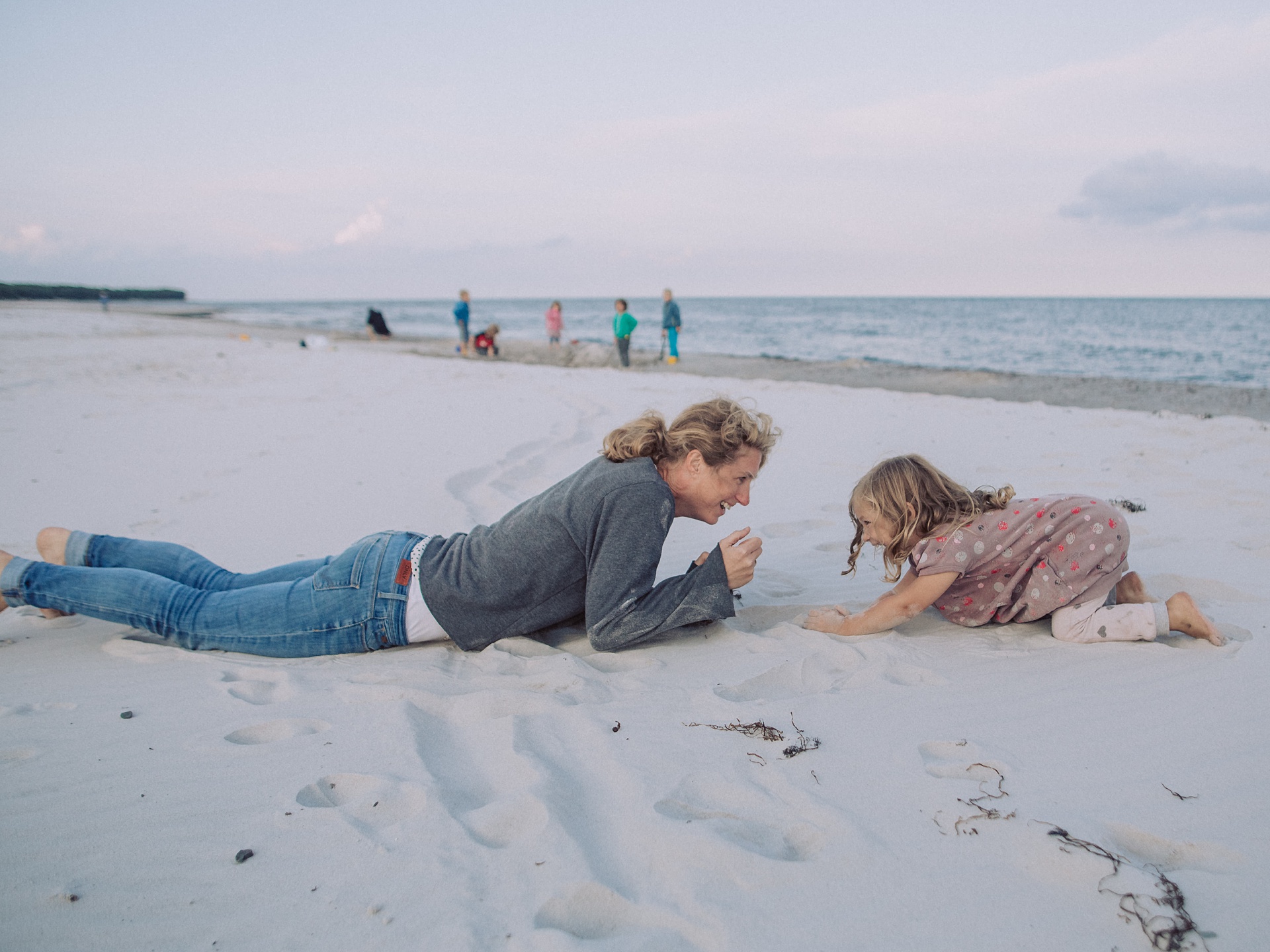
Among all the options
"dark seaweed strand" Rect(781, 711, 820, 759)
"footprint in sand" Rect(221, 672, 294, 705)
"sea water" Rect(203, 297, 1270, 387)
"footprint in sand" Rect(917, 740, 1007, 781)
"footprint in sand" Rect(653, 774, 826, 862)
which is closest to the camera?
"footprint in sand" Rect(653, 774, 826, 862)

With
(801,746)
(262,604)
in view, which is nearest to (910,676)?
(801,746)

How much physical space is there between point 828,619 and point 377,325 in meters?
25.8

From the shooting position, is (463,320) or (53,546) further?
(463,320)

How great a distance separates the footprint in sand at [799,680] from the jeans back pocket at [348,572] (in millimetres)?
1378

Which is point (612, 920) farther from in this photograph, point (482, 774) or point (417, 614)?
point (417, 614)

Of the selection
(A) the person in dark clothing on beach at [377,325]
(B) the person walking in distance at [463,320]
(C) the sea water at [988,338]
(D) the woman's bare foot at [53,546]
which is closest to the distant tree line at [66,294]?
(C) the sea water at [988,338]

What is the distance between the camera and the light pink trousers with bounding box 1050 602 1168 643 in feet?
8.86

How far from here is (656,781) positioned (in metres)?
1.94

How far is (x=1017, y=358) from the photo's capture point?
74.1 feet

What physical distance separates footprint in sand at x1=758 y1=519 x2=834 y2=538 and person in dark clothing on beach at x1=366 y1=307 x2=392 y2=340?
23.8m

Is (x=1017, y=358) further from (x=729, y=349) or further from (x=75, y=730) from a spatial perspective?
(x=75, y=730)

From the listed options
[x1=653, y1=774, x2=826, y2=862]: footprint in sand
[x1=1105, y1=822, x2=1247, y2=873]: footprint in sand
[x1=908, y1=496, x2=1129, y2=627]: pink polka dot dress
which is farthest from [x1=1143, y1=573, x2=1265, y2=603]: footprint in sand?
[x1=653, y1=774, x2=826, y2=862]: footprint in sand

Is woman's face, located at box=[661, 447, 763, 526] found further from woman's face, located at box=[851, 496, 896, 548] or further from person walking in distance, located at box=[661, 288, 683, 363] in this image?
person walking in distance, located at box=[661, 288, 683, 363]

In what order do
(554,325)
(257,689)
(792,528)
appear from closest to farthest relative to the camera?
(257,689) < (792,528) < (554,325)
